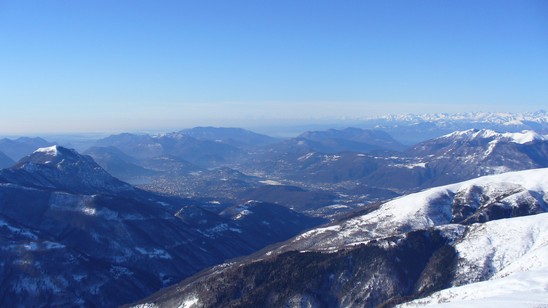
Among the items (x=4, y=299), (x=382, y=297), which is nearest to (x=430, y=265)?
(x=382, y=297)

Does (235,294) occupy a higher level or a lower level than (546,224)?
lower

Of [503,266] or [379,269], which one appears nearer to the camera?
[503,266]

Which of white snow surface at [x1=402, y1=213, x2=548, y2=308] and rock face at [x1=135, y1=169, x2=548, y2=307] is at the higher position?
white snow surface at [x1=402, y1=213, x2=548, y2=308]

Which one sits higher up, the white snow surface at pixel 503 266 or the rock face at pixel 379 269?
the white snow surface at pixel 503 266

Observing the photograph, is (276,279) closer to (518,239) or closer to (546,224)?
(518,239)

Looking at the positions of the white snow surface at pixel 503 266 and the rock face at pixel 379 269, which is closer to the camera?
the white snow surface at pixel 503 266

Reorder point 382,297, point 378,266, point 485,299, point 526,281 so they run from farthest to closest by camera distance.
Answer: point 378,266 → point 382,297 → point 526,281 → point 485,299

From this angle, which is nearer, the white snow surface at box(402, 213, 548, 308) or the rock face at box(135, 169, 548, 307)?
the white snow surface at box(402, 213, 548, 308)

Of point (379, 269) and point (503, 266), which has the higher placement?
point (503, 266)
